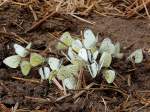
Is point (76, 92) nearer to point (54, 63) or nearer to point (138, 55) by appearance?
point (54, 63)

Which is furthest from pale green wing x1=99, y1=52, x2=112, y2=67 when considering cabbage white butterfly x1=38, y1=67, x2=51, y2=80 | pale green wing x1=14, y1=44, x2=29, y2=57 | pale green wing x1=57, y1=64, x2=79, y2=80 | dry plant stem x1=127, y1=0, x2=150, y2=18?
dry plant stem x1=127, y1=0, x2=150, y2=18

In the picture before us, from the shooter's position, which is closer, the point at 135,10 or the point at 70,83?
the point at 70,83

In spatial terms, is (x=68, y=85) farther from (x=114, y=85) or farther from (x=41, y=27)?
(x=41, y=27)

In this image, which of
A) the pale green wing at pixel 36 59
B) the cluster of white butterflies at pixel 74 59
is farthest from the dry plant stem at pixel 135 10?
the pale green wing at pixel 36 59

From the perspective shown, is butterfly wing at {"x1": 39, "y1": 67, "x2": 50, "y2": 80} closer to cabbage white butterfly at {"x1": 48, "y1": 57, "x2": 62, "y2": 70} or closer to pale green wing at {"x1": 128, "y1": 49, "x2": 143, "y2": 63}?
cabbage white butterfly at {"x1": 48, "y1": 57, "x2": 62, "y2": 70}

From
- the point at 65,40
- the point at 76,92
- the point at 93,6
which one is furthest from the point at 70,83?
the point at 93,6

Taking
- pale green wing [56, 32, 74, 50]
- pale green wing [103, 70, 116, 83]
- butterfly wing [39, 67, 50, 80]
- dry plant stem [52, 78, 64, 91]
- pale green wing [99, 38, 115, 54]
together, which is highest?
pale green wing [56, 32, 74, 50]
